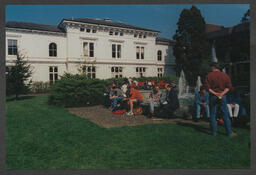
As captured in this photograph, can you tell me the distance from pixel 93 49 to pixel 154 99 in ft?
9.78

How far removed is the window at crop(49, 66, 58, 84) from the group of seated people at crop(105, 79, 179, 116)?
2385 mm

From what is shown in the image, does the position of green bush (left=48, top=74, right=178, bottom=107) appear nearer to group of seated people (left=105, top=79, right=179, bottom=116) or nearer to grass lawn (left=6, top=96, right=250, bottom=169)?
group of seated people (left=105, top=79, right=179, bottom=116)

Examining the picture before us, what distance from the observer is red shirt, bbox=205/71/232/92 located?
433cm

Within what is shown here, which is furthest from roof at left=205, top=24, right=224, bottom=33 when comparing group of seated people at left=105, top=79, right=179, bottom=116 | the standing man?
group of seated people at left=105, top=79, right=179, bottom=116

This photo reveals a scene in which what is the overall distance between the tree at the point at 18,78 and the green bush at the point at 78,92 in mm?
1248

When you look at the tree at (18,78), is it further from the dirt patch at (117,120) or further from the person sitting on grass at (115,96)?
the person sitting on grass at (115,96)

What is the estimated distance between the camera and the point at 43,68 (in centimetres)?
680

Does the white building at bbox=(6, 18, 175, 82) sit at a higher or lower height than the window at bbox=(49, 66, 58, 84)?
higher

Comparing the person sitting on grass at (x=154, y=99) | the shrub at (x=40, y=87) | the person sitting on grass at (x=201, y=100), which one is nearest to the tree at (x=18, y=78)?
the shrub at (x=40, y=87)

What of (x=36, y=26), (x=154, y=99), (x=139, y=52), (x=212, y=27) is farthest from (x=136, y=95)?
(x=36, y=26)

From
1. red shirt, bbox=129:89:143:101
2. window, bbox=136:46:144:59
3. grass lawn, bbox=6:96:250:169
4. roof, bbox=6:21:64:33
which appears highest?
roof, bbox=6:21:64:33

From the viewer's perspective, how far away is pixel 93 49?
6.38 metres

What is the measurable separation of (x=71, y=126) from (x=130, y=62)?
3187 mm

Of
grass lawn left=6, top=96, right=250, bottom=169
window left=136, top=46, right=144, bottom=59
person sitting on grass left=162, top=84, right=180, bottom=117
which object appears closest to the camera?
grass lawn left=6, top=96, right=250, bottom=169
